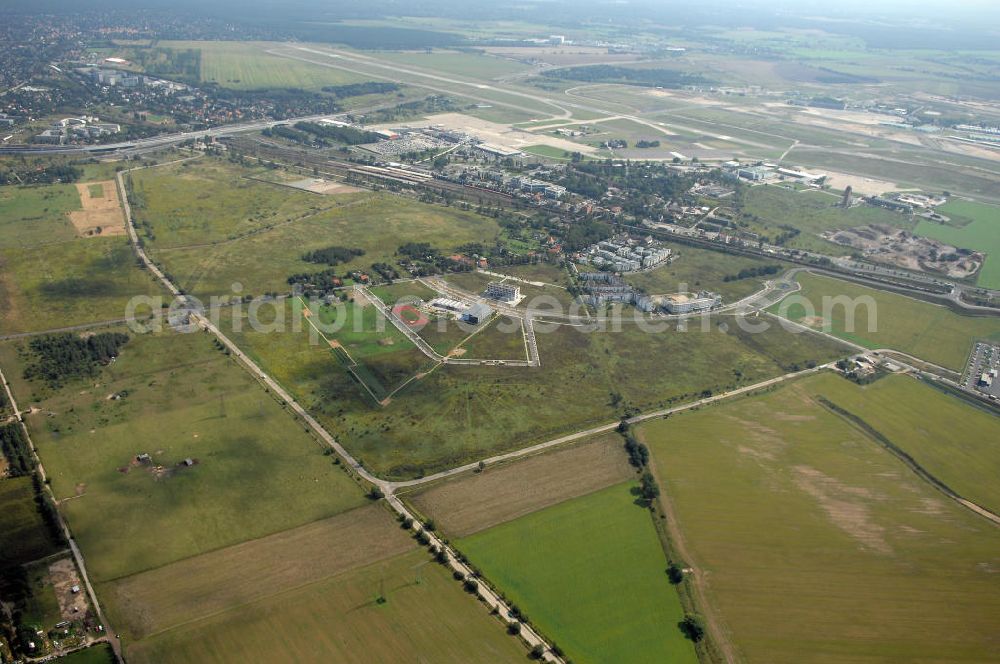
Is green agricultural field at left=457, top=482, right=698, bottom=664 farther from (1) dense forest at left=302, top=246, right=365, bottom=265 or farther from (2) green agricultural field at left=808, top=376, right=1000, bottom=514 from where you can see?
(1) dense forest at left=302, top=246, right=365, bottom=265

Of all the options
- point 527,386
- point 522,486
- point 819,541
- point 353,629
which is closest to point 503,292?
point 527,386

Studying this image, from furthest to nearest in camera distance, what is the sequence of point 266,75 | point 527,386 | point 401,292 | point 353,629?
point 266,75 → point 401,292 → point 527,386 → point 353,629

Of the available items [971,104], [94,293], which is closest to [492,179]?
[94,293]

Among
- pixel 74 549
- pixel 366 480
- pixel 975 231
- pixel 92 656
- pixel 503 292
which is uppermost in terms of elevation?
pixel 975 231

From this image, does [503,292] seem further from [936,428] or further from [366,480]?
[936,428]

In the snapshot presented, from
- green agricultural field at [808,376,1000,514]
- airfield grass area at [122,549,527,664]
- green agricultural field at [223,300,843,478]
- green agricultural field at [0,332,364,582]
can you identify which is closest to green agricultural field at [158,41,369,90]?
green agricultural field at [223,300,843,478]

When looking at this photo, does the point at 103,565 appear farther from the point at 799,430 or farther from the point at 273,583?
the point at 799,430
